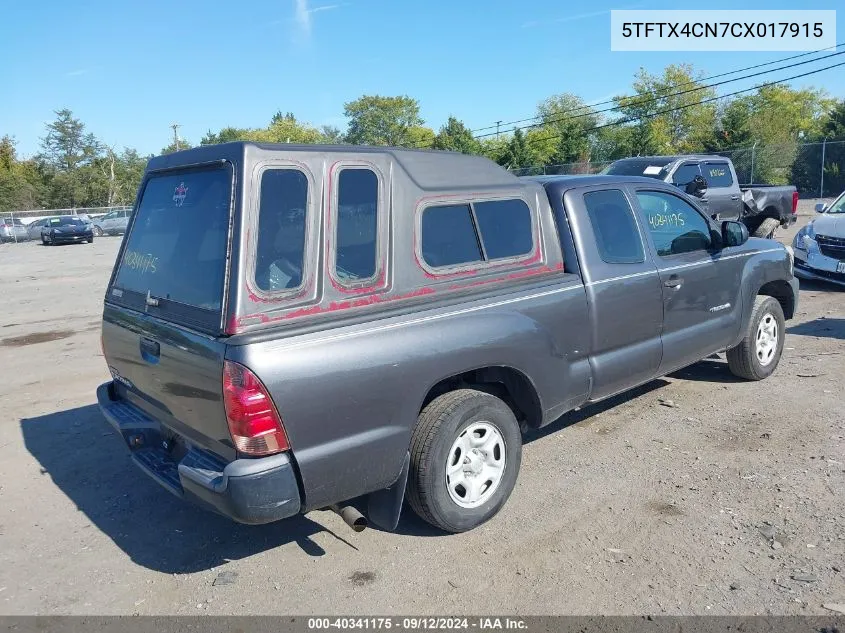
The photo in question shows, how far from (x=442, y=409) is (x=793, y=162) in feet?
112

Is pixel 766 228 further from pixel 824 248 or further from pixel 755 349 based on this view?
pixel 755 349

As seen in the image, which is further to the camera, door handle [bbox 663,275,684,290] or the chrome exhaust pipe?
door handle [bbox 663,275,684,290]

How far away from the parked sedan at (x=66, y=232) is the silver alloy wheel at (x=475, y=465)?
1248 inches

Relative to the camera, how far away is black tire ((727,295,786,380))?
5.68 metres

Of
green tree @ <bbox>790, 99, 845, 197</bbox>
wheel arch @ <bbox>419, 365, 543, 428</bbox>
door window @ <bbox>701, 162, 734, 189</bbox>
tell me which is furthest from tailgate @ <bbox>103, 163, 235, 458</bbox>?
green tree @ <bbox>790, 99, 845, 197</bbox>

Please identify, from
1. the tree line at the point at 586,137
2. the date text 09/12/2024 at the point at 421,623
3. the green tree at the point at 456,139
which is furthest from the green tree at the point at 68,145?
the date text 09/12/2024 at the point at 421,623

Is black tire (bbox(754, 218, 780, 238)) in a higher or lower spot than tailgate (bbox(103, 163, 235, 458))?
lower

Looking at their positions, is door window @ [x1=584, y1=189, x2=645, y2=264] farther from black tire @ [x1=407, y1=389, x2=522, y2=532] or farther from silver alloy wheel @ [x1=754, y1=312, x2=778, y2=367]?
silver alloy wheel @ [x1=754, y1=312, x2=778, y2=367]

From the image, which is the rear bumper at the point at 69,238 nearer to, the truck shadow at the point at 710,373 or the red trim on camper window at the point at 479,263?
the truck shadow at the point at 710,373

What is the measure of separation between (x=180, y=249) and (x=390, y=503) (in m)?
1.72

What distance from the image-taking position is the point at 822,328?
784 centimetres

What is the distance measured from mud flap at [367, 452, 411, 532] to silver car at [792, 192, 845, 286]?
8.78m

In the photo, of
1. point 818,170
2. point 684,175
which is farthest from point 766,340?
point 818,170

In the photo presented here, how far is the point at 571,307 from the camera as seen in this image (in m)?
4.04
